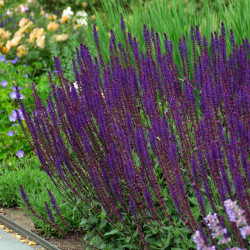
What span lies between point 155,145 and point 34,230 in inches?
69.6

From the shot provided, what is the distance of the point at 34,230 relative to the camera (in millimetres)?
4211

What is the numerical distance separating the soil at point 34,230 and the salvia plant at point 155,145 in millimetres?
430

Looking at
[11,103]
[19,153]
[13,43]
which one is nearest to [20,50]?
[13,43]

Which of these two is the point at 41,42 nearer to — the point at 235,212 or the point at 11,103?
the point at 11,103

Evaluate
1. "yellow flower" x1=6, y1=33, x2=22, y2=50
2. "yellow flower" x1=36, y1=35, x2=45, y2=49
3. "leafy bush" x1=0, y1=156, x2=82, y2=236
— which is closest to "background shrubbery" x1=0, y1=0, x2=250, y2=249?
"leafy bush" x1=0, y1=156, x2=82, y2=236

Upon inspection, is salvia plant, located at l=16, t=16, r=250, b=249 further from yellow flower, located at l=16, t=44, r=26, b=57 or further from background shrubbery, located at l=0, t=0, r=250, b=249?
yellow flower, located at l=16, t=44, r=26, b=57

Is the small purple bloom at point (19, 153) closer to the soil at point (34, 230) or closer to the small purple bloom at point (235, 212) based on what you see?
the soil at point (34, 230)

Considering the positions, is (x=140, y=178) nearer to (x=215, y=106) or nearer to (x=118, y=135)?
(x=118, y=135)

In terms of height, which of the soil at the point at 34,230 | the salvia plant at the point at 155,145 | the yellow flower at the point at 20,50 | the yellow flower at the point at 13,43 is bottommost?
the soil at the point at 34,230

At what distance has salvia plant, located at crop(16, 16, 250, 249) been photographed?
2.73m

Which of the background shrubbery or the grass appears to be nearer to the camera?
the background shrubbery

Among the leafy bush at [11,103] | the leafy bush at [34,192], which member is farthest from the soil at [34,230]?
the leafy bush at [11,103]

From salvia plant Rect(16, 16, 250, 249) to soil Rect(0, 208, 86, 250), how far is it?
16.9 inches

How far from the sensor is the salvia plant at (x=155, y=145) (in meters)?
2.73
